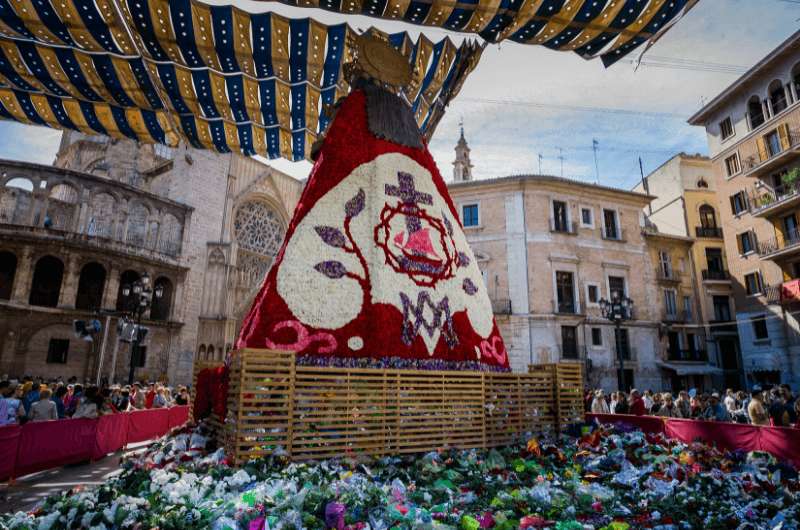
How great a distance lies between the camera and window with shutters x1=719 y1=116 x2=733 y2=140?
23.8 meters

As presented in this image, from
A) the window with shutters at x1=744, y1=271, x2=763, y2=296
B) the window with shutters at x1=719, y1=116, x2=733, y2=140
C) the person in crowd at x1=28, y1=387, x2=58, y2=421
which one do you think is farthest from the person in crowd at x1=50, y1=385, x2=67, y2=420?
the window with shutters at x1=719, y1=116, x2=733, y2=140

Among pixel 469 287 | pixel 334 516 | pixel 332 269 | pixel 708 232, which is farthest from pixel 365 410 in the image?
pixel 708 232

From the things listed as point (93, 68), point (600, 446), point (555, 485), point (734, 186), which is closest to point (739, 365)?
point (734, 186)

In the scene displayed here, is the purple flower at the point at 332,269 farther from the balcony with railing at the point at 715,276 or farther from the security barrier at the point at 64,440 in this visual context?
the balcony with railing at the point at 715,276

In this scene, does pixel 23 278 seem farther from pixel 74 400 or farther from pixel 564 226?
pixel 564 226

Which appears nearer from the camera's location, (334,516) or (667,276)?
(334,516)

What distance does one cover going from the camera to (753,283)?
73.4ft

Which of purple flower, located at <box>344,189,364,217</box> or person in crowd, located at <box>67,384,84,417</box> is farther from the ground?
purple flower, located at <box>344,189,364,217</box>

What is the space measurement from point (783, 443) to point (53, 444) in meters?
11.6

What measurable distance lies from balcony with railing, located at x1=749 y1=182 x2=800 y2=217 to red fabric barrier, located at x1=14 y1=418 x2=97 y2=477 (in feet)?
84.6

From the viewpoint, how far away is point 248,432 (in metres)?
5.23

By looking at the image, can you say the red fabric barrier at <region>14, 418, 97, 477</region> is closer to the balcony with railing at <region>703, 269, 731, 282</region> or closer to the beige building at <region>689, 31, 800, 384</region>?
the beige building at <region>689, 31, 800, 384</region>

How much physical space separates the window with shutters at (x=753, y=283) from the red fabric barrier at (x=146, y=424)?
25.6 m

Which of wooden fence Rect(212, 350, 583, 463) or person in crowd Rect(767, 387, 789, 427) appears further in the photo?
person in crowd Rect(767, 387, 789, 427)
